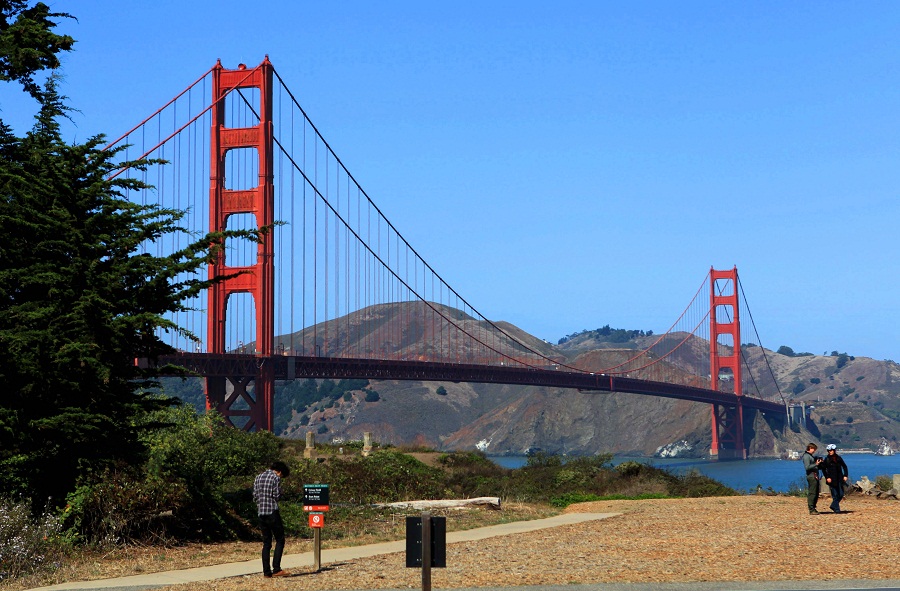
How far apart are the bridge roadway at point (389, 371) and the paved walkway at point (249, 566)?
67.7 ft

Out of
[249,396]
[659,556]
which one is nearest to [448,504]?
[659,556]

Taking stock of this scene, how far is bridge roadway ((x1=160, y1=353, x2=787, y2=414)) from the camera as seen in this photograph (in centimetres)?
6444

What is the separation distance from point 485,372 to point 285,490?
2203 inches

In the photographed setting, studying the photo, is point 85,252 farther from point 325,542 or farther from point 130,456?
point 325,542

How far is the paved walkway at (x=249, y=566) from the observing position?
17.1 meters

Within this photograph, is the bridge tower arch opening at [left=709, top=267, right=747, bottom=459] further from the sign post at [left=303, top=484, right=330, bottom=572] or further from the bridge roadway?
the sign post at [left=303, top=484, right=330, bottom=572]

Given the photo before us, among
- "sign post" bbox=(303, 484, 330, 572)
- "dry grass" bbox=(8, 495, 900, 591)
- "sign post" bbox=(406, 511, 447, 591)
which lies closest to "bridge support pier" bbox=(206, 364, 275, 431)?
"dry grass" bbox=(8, 495, 900, 591)

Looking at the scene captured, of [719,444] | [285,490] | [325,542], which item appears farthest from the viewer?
[719,444]

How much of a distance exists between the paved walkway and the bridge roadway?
2064cm

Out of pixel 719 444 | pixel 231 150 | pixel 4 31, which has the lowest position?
pixel 719 444

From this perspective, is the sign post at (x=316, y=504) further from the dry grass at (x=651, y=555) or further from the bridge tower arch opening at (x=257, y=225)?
the bridge tower arch opening at (x=257, y=225)

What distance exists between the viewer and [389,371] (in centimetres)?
7731

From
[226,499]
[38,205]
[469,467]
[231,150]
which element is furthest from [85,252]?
[231,150]

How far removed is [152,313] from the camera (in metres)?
23.1
